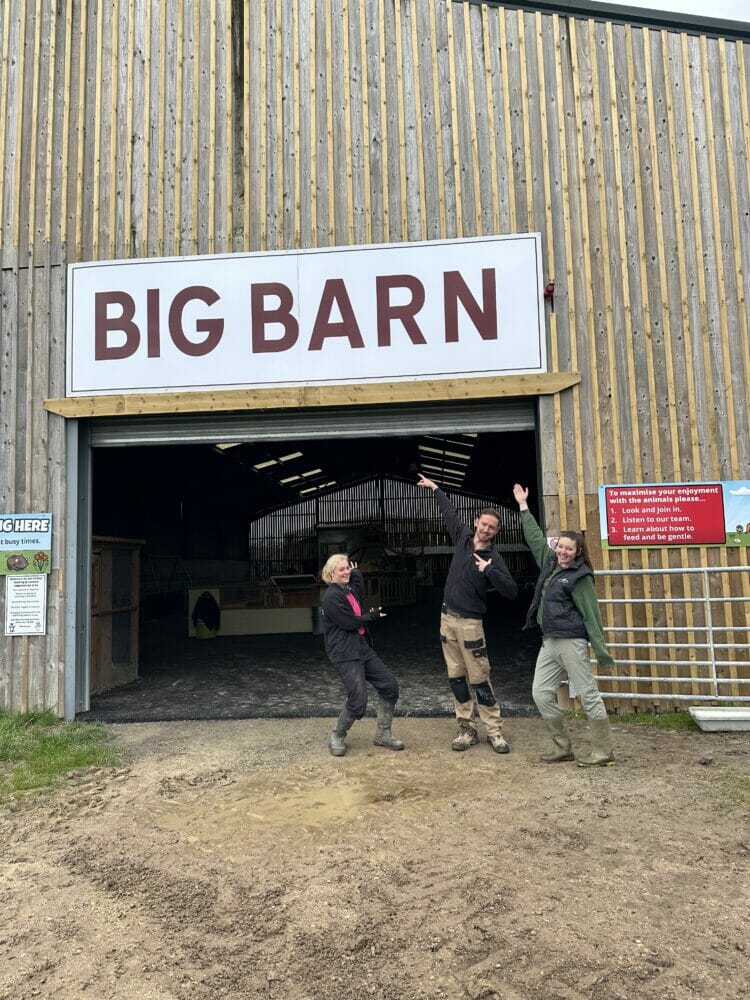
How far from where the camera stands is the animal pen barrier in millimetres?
6500

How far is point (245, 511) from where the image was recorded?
28766mm

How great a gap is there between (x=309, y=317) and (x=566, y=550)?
3.91 metres

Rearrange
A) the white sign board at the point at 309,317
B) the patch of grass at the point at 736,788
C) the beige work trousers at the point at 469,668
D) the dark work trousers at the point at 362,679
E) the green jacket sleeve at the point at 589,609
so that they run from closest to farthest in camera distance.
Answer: the patch of grass at the point at 736,788 < the green jacket sleeve at the point at 589,609 < the dark work trousers at the point at 362,679 < the beige work trousers at the point at 469,668 < the white sign board at the point at 309,317

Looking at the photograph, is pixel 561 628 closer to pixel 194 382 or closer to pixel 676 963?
pixel 676 963

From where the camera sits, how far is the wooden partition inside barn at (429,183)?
6.84 metres

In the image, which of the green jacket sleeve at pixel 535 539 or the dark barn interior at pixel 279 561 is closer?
the green jacket sleeve at pixel 535 539

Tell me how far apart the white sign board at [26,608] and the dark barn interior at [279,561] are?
3.45 ft

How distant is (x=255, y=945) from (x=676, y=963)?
5.73 ft

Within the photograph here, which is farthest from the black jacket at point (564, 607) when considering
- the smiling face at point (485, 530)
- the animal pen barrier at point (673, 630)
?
the animal pen barrier at point (673, 630)

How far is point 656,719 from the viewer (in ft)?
20.7

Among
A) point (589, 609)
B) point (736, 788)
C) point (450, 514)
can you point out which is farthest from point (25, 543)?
point (736, 788)

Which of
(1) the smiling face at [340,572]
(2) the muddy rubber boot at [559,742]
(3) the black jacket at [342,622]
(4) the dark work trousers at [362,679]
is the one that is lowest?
(2) the muddy rubber boot at [559,742]

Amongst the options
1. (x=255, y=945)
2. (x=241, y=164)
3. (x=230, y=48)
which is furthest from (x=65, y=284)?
(x=255, y=945)

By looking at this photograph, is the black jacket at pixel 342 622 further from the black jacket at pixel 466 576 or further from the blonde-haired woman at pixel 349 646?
the black jacket at pixel 466 576
